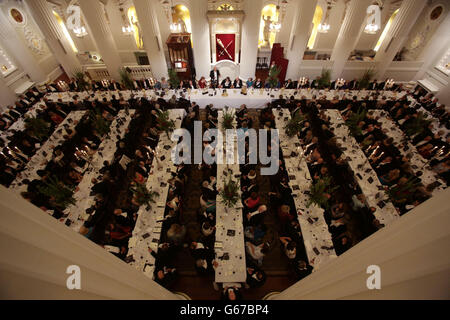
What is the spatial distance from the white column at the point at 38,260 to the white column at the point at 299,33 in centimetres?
1355

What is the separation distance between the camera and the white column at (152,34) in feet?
35.0

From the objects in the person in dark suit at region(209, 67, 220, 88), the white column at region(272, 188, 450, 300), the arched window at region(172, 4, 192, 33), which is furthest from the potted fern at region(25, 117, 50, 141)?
the arched window at region(172, 4, 192, 33)

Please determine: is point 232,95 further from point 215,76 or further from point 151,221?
point 151,221

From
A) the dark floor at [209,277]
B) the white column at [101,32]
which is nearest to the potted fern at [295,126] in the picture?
the dark floor at [209,277]

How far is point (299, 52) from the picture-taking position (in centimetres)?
1241

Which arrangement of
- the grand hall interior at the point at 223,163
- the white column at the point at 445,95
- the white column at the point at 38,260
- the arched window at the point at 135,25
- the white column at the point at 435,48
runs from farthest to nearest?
1. the arched window at the point at 135,25
2. the white column at the point at 435,48
3. the white column at the point at 445,95
4. the grand hall interior at the point at 223,163
5. the white column at the point at 38,260

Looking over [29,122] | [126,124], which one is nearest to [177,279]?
[126,124]

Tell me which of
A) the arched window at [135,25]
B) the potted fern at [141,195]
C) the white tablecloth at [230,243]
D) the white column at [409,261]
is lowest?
the white tablecloth at [230,243]

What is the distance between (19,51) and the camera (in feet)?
38.7

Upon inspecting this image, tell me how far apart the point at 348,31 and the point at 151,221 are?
1356 cm

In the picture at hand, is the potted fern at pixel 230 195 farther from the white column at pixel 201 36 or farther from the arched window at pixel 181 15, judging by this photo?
the arched window at pixel 181 15

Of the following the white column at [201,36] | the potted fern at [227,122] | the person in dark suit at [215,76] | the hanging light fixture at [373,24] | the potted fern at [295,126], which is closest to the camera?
the potted fern at [295,126]

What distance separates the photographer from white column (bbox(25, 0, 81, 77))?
36.6 ft

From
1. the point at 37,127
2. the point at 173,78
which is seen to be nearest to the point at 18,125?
the point at 37,127
